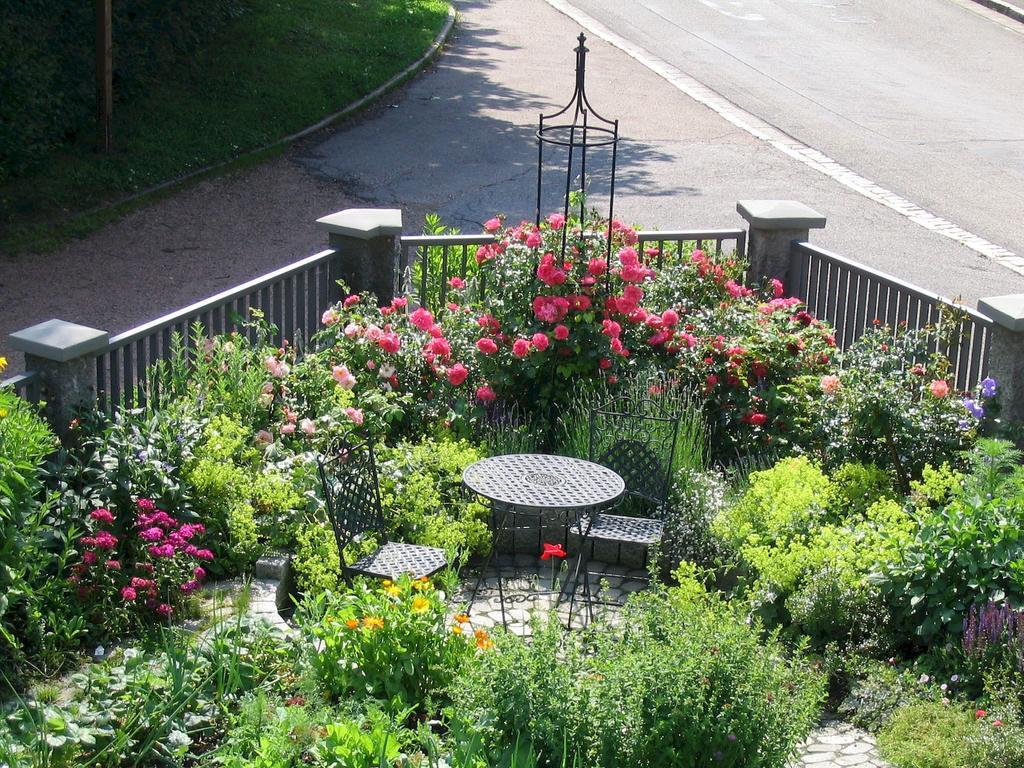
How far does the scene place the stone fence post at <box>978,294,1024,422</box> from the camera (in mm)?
6789

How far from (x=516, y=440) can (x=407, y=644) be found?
2.52 meters

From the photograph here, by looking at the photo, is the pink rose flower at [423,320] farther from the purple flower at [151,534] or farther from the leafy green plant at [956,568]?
the leafy green plant at [956,568]

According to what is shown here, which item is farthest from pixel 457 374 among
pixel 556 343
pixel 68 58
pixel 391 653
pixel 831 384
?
pixel 68 58

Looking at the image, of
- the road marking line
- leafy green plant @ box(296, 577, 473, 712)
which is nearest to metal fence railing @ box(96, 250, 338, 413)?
leafy green plant @ box(296, 577, 473, 712)

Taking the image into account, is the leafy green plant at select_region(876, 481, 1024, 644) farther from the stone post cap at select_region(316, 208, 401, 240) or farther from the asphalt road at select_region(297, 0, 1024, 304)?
the asphalt road at select_region(297, 0, 1024, 304)

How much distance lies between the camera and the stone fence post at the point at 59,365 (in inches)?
231

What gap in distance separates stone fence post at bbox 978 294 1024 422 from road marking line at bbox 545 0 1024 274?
17.1 ft

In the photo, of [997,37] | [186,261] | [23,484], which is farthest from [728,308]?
[997,37]

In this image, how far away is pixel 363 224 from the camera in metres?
8.32

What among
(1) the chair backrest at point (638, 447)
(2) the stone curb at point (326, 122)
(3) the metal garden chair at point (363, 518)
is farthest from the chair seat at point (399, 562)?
(2) the stone curb at point (326, 122)

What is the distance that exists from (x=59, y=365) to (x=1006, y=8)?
23723 mm

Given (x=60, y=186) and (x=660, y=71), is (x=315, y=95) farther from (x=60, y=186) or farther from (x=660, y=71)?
(x=660, y=71)

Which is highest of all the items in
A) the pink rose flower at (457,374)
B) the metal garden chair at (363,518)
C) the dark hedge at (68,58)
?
the dark hedge at (68,58)

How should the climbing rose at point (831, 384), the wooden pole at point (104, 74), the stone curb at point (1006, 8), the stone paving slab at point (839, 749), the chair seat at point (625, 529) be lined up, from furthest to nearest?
the stone curb at point (1006, 8) → the wooden pole at point (104, 74) → the climbing rose at point (831, 384) → the chair seat at point (625, 529) → the stone paving slab at point (839, 749)
